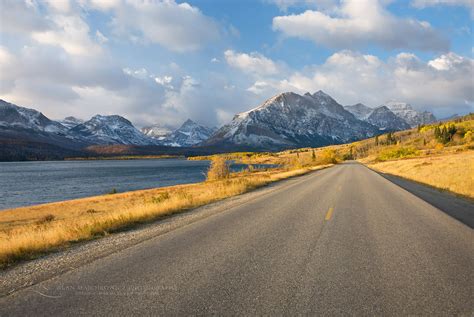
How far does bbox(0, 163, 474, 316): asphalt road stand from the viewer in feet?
14.7

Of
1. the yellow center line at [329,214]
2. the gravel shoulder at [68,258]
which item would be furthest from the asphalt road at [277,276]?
the yellow center line at [329,214]

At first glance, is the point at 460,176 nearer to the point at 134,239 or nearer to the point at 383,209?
the point at 383,209

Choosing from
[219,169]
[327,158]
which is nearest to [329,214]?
[219,169]

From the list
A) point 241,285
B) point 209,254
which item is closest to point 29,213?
point 209,254

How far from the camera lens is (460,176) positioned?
2355cm

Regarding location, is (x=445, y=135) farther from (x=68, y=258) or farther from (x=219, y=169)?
(x=68, y=258)

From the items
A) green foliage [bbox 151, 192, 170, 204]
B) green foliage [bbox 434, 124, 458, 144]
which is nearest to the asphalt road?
green foliage [bbox 151, 192, 170, 204]

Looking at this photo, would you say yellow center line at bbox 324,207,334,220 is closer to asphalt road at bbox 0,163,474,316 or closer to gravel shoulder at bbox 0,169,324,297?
asphalt road at bbox 0,163,474,316

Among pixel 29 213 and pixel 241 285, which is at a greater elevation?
pixel 241 285

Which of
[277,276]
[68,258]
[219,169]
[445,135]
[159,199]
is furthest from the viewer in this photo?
[445,135]

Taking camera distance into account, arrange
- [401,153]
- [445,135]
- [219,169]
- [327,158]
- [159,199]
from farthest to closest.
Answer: [445,135]
[327,158]
[401,153]
[219,169]
[159,199]

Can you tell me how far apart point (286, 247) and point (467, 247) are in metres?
4.20

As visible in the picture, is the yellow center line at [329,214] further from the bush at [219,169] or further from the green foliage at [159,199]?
the bush at [219,169]

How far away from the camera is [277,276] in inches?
219
